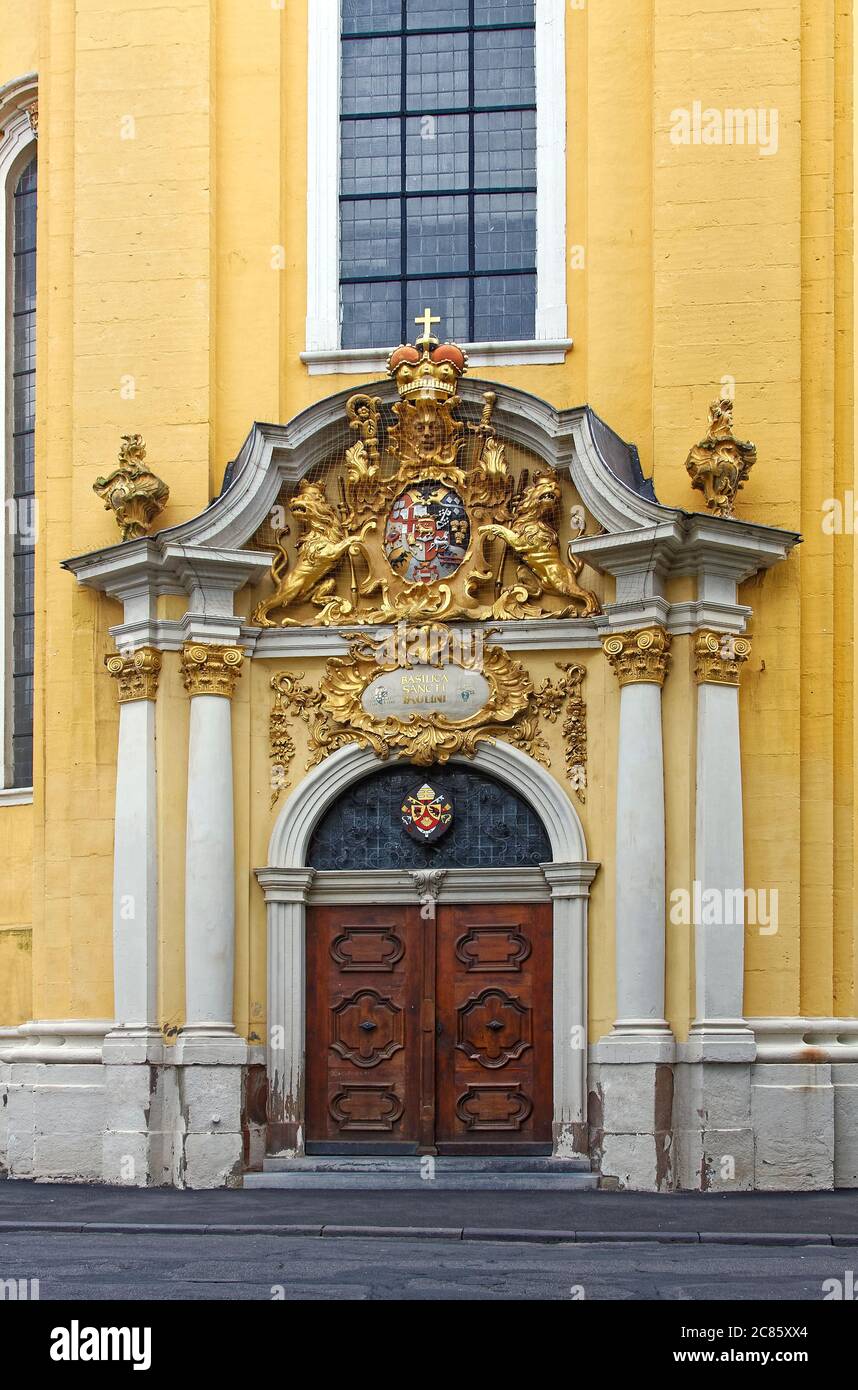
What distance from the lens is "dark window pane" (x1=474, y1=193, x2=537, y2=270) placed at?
1950 cm

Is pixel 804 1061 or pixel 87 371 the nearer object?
pixel 804 1061

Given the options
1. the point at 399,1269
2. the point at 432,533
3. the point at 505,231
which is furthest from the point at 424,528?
the point at 399,1269

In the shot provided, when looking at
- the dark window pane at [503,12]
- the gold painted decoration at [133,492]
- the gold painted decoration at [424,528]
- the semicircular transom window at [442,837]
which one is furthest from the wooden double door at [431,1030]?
the dark window pane at [503,12]

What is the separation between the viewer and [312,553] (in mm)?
18891

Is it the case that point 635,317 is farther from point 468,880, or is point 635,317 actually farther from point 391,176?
point 468,880

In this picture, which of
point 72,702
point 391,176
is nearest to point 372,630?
point 72,702

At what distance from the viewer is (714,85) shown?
18.7 m

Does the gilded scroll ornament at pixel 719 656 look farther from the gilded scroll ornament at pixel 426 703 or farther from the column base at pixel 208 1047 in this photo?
the column base at pixel 208 1047

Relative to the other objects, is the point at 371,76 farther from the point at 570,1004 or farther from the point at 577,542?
the point at 570,1004

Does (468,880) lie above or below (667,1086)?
above

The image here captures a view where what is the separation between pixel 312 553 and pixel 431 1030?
13.0 feet

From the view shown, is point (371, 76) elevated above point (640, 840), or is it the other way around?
point (371, 76)

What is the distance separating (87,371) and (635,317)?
457cm

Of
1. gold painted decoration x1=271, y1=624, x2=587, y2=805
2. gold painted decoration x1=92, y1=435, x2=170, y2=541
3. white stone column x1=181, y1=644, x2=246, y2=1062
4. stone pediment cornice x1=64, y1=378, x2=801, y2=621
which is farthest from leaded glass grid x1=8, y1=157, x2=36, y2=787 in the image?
gold painted decoration x1=271, y1=624, x2=587, y2=805
